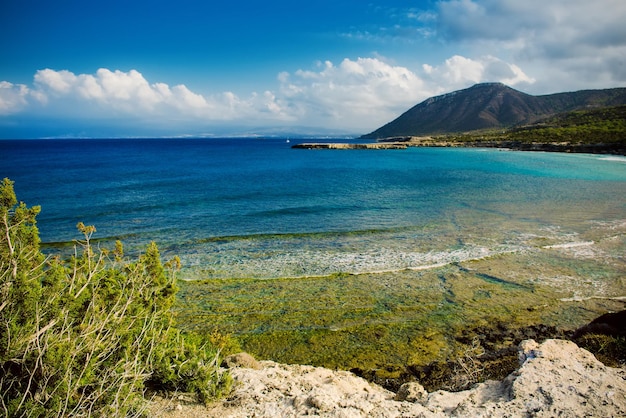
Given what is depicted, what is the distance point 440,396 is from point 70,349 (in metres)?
6.51

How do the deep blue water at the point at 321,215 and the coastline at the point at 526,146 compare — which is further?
the coastline at the point at 526,146

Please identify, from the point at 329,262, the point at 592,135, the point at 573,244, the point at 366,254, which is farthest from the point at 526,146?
the point at 329,262

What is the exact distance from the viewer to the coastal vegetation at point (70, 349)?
16.3 feet

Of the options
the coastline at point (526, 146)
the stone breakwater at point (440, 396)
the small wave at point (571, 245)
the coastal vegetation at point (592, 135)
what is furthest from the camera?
the coastal vegetation at point (592, 135)

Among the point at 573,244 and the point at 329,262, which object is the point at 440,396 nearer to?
the point at 329,262

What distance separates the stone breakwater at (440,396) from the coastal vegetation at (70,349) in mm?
540

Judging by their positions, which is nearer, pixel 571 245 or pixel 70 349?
pixel 70 349

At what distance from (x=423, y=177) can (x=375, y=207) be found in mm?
25364

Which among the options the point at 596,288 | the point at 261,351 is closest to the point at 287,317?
the point at 261,351

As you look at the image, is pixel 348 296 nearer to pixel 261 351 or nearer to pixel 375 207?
pixel 261 351

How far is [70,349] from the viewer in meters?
5.05

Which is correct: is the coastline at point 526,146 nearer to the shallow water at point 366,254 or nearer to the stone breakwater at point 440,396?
the shallow water at point 366,254

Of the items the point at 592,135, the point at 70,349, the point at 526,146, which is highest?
the point at 592,135

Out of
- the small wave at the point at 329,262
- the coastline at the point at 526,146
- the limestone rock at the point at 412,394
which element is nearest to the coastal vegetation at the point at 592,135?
the coastline at the point at 526,146
